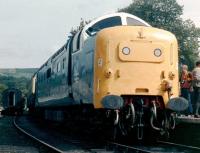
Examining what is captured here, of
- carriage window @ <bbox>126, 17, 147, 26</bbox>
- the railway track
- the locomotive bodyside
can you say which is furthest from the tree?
the railway track

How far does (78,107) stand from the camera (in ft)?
49.0

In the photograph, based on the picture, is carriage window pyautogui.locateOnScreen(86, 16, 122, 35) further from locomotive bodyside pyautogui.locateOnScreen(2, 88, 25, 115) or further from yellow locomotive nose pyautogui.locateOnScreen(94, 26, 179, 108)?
locomotive bodyside pyautogui.locateOnScreen(2, 88, 25, 115)

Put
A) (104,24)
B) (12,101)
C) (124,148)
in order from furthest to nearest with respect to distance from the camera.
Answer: (12,101) < (104,24) < (124,148)

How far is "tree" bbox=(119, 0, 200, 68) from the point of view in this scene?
213 ft

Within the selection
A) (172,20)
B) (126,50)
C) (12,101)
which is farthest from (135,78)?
(172,20)

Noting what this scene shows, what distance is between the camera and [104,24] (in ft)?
45.2

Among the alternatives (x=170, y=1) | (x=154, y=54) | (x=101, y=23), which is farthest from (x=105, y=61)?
(x=170, y=1)

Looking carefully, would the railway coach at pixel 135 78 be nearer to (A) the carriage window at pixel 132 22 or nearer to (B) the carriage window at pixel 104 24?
(B) the carriage window at pixel 104 24

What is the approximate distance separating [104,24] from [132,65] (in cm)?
213

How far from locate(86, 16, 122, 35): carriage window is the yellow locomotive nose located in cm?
141

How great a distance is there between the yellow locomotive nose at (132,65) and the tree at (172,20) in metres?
52.4

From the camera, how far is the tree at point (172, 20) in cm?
6494

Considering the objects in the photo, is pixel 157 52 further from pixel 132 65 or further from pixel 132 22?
pixel 132 22

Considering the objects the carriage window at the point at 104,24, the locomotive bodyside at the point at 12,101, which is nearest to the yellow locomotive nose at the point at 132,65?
the carriage window at the point at 104,24
